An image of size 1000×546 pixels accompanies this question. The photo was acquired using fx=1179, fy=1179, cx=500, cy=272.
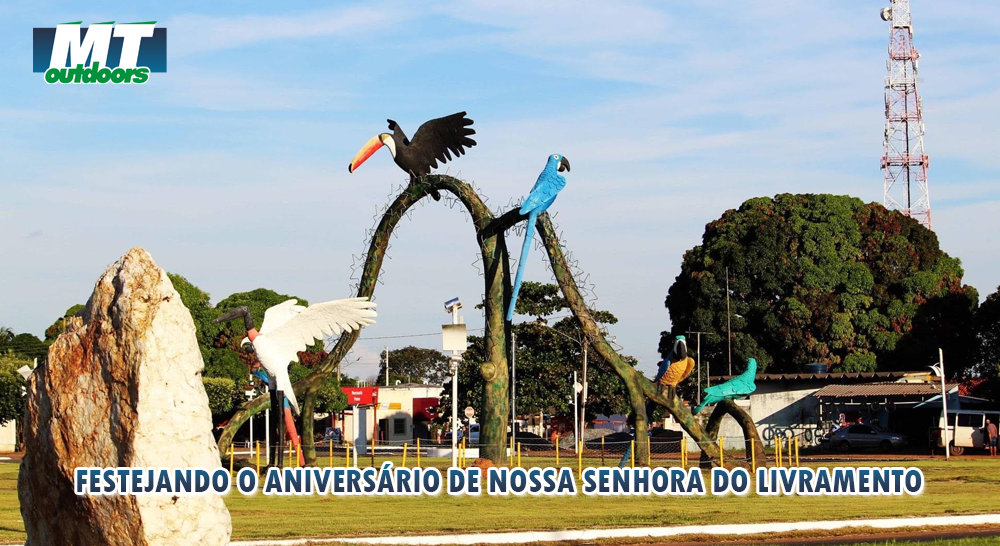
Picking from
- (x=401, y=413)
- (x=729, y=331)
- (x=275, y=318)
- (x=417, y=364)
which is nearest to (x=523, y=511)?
(x=275, y=318)

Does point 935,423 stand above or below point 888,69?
below

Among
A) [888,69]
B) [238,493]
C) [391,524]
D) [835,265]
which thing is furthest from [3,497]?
[888,69]

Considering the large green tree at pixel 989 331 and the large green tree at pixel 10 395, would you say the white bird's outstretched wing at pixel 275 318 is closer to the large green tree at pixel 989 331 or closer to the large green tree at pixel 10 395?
the large green tree at pixel 10 395

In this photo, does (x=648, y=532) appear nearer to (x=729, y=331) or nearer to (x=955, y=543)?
(x=955, y=543)

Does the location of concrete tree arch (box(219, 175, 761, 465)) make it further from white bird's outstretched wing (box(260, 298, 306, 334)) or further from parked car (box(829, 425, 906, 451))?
parked car (box(829, 425, 906, 451))

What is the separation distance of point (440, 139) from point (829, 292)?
32764mm

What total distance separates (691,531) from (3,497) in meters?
15.0

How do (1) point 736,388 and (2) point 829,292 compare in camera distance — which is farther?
(2) point 829,292

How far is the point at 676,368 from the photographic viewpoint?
30.6 meters

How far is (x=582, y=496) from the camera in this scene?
24406mm

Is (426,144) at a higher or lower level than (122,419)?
higher

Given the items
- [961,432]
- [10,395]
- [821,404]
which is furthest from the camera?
[10,395]

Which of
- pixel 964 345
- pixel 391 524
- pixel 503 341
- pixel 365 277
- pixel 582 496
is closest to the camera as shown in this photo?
pixel 391 524

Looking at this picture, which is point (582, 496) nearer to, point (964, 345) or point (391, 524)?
point (391, 524)
